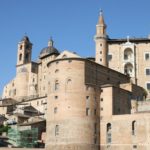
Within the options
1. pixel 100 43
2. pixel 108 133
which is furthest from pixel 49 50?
pixel 108 133

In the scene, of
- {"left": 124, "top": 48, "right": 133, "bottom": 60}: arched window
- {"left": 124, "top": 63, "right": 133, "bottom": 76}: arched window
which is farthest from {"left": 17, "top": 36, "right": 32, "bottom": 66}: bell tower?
{"left": 124, "top": 63, "right": 133, "bottom": 76}: arched window

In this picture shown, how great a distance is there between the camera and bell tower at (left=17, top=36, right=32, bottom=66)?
97812 millimetres

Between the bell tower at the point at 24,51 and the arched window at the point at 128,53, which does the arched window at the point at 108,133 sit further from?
the bell tower at the point at 24,51

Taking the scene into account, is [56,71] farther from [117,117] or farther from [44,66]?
[44,66]

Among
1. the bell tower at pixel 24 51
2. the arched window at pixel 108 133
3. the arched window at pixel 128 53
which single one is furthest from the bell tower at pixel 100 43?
the bell tower at pixel 24 51

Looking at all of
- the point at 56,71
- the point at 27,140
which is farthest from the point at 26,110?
the point at 56,71

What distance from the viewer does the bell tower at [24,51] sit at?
321ft

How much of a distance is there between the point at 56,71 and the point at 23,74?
38.4 m

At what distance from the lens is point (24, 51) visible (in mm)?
98125

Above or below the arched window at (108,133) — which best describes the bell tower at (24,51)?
above

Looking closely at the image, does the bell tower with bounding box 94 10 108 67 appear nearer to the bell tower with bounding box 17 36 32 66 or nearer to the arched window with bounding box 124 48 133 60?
the arched window with bounding box 124 48 133 60

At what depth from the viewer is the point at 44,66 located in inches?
3541

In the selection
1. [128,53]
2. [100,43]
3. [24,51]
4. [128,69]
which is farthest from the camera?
[24,51]

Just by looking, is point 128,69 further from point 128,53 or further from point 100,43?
point 100,43
